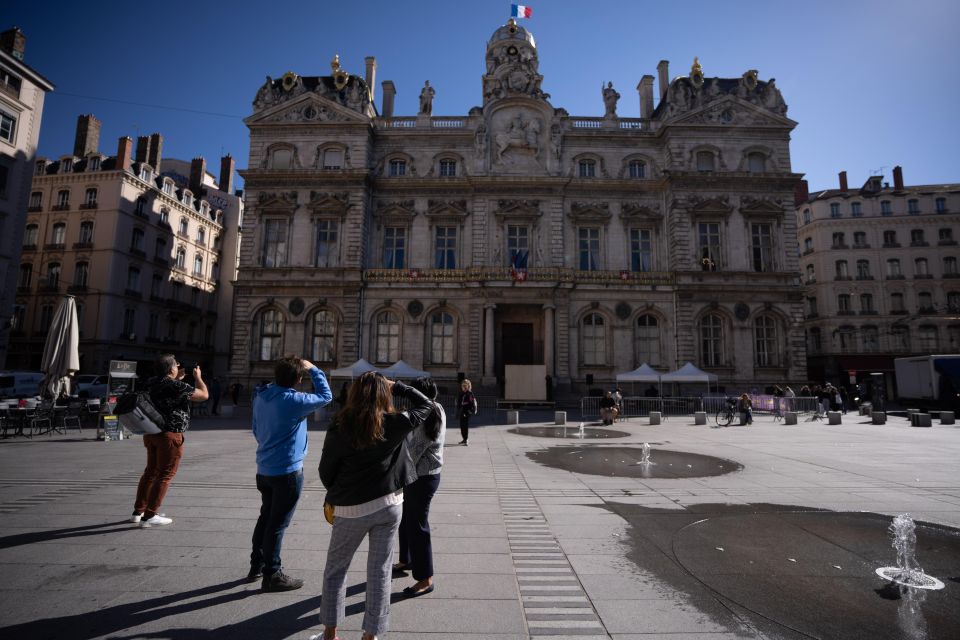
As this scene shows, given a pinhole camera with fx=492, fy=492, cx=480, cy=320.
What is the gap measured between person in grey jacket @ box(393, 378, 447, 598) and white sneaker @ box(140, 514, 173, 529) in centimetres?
358

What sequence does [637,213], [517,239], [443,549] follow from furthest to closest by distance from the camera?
[637,213], [517,239], [443,549]

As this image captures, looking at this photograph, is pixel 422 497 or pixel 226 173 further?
pixel 226 173

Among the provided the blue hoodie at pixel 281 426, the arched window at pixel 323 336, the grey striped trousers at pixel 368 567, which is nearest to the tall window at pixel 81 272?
the arched window at pixel 323 336

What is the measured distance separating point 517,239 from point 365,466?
30.8 metres

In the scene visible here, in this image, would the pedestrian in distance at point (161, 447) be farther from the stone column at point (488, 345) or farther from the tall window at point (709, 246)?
the tall window at point (709, 246)

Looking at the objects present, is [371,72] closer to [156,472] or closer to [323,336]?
[323,336]

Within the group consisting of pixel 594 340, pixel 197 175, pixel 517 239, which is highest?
pixel 197 175

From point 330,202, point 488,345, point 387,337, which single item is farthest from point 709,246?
point 330,202

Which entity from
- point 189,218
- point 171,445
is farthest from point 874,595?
point 189,218

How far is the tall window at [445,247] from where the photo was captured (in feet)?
110

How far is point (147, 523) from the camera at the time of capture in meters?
6.17

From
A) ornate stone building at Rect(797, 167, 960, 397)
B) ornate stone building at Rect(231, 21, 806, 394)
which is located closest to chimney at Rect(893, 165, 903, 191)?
ornate stone building at Rect(797, 167, 960, 397)

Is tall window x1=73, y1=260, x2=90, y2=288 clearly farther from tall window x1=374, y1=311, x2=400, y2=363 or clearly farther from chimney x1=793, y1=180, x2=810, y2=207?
chimney x1=793, y1=180, x2=810, y2=207

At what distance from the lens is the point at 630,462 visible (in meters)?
11.5
